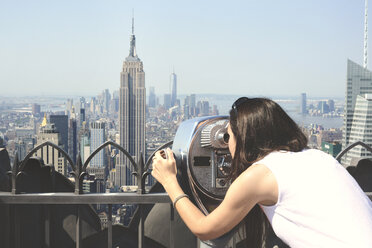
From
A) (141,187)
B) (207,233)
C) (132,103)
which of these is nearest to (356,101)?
(132,103)

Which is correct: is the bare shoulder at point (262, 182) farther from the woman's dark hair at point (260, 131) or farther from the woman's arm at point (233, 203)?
the woman's dark hair at point (260, 131)

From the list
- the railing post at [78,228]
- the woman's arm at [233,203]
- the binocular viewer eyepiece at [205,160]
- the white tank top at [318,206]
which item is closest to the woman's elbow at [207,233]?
the woman's arm at [233,203]

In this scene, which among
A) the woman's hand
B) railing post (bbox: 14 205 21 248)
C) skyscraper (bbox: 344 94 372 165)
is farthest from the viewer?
skyscraper (bbox: 344 94 372 165)

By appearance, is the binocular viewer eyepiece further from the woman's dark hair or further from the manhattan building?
the manhattan building

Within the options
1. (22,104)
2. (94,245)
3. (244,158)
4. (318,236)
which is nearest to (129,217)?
(94,245)

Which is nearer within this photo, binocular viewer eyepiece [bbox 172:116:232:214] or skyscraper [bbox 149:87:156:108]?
binocular viewer eyepiece [bbox 172:116:232:214]

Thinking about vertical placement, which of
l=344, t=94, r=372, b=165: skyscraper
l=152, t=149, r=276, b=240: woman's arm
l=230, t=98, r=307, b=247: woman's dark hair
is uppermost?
l=230, t=98, r=307, b=247: woman's dark hair

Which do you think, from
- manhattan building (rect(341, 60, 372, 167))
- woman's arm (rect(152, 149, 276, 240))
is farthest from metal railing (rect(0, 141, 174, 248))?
manhattan building (rect(341, 60, 372, 167))

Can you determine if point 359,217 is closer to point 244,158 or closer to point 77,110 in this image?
point 244,158

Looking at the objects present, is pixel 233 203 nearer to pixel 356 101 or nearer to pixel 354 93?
pixel 356 101
